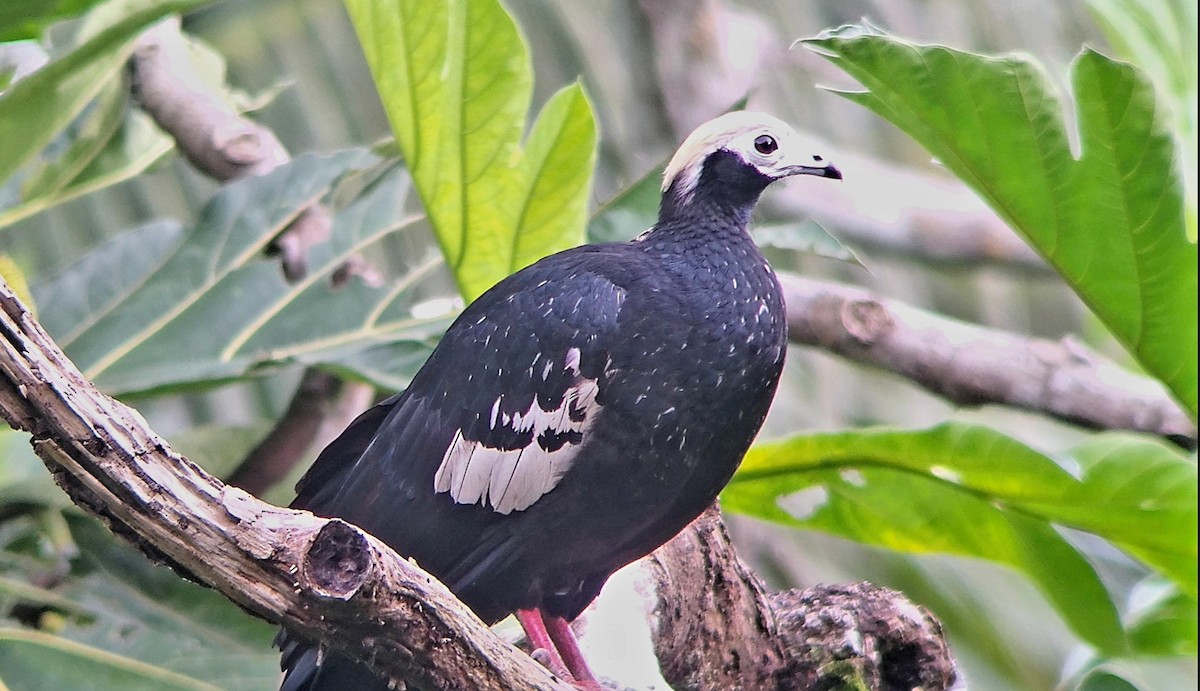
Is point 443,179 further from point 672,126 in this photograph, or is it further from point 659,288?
point 672,126

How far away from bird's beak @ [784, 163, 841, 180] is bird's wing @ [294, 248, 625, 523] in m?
0.33

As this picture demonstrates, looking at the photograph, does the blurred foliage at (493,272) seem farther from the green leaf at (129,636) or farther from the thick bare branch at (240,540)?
the thick bare branch at (240,540)

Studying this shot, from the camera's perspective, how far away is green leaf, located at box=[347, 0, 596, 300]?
80.4 inches

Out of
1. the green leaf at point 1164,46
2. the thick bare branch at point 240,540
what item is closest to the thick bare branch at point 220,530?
the thick bare branch at point 240,540

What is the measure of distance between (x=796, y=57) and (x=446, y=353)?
3363mm

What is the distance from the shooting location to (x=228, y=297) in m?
2.64

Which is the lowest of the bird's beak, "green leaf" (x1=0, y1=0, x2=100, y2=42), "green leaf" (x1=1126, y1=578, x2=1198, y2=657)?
"green leaf" (x1=1126, y1=578, x2=1198, y2=657)

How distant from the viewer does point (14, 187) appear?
2.93m

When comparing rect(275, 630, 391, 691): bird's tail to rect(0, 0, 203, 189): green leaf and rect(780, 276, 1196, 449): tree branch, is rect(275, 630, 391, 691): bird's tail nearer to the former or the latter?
rect(0, 0, 203, 189): green leaf

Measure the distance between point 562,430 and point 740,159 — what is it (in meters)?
0.51

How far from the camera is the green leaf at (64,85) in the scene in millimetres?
2229

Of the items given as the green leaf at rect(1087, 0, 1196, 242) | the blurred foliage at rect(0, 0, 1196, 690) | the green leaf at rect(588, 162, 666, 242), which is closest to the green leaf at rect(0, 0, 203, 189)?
the blurred foliage at rect(0, 0, 1196, 690)

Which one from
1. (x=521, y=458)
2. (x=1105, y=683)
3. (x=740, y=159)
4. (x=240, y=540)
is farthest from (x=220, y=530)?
(x=1105, y=683)

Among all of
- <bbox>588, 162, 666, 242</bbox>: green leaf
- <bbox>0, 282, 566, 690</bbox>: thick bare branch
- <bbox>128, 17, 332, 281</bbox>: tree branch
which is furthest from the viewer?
<bbox>128, 17, 332, 281</bbox>: tree branch
